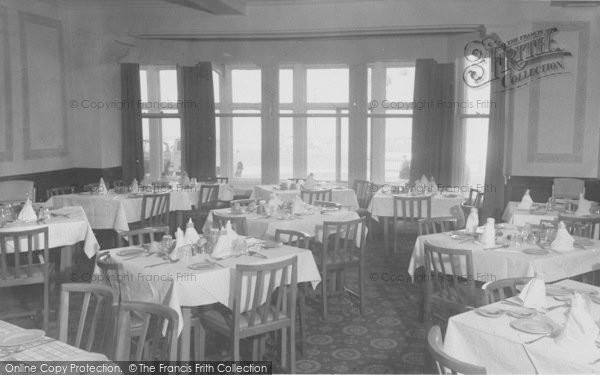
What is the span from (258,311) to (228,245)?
583mm

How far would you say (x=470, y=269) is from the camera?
425 cm

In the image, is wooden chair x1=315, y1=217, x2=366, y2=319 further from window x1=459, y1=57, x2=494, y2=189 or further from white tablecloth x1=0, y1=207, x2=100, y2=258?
window x1=459, y1=57, x2=494, y2=189

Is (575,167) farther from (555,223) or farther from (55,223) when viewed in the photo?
(55,223)

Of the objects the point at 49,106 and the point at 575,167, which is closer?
the point at 575,167

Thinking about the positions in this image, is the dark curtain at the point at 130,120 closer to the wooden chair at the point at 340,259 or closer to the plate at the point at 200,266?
the wooden chair at the point at 340,259

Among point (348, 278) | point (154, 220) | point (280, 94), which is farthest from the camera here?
point (280, 94)

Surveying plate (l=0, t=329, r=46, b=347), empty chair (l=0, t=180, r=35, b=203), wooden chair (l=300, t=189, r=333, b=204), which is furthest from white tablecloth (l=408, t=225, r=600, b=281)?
empty chair (l=0, t=180, r=35, b=203)

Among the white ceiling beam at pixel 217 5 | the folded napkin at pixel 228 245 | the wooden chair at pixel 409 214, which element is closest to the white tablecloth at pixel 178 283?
the folded napkin at pixel 228 245

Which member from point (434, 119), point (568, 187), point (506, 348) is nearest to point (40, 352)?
point (506, 348)

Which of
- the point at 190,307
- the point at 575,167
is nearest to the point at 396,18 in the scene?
the point at 575,167

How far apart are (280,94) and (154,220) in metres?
4.19

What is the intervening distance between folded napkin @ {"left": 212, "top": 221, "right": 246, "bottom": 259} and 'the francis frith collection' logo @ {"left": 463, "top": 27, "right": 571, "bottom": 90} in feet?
20.5

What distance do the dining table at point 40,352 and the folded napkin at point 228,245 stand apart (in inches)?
67.0

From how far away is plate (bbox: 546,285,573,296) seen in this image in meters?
3.36
